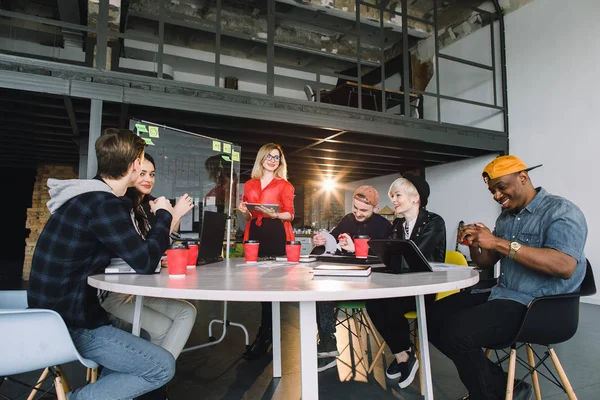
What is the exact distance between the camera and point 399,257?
160 centimetres

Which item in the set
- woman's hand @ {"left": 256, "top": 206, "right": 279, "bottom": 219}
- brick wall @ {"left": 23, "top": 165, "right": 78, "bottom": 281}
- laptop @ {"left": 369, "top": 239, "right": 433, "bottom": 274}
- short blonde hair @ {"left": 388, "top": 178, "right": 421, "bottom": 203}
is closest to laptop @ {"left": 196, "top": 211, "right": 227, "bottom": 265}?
woman's hand @ {"left": 256, "top": 206, "right": 279, "bottom": 219}

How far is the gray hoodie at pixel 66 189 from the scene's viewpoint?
1.31 m

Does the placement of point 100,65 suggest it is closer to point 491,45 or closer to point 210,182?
point 210,182

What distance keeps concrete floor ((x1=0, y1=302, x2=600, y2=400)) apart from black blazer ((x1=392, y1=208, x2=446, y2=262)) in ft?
2.57

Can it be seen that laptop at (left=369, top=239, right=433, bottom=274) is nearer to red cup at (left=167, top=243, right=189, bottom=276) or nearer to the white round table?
the white round table

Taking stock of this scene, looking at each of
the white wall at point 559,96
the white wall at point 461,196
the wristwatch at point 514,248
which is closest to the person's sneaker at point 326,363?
the wristwatch at point 514,248

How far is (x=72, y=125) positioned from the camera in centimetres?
489

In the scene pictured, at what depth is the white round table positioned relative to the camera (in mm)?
1061

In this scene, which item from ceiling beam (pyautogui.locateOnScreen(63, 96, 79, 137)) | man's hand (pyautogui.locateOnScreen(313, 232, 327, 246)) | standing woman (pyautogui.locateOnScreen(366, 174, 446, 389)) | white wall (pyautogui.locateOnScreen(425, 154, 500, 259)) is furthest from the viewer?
white wall (pyautogui.locateOnScreen(425, 154, 500, 259))

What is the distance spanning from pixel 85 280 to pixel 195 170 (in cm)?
215

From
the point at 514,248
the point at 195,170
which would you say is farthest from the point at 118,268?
the point at 195,170

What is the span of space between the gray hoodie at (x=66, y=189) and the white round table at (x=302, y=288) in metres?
0.30

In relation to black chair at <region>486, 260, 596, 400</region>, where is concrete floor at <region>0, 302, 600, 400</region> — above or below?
below

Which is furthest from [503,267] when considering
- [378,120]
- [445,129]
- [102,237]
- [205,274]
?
[445,129]
